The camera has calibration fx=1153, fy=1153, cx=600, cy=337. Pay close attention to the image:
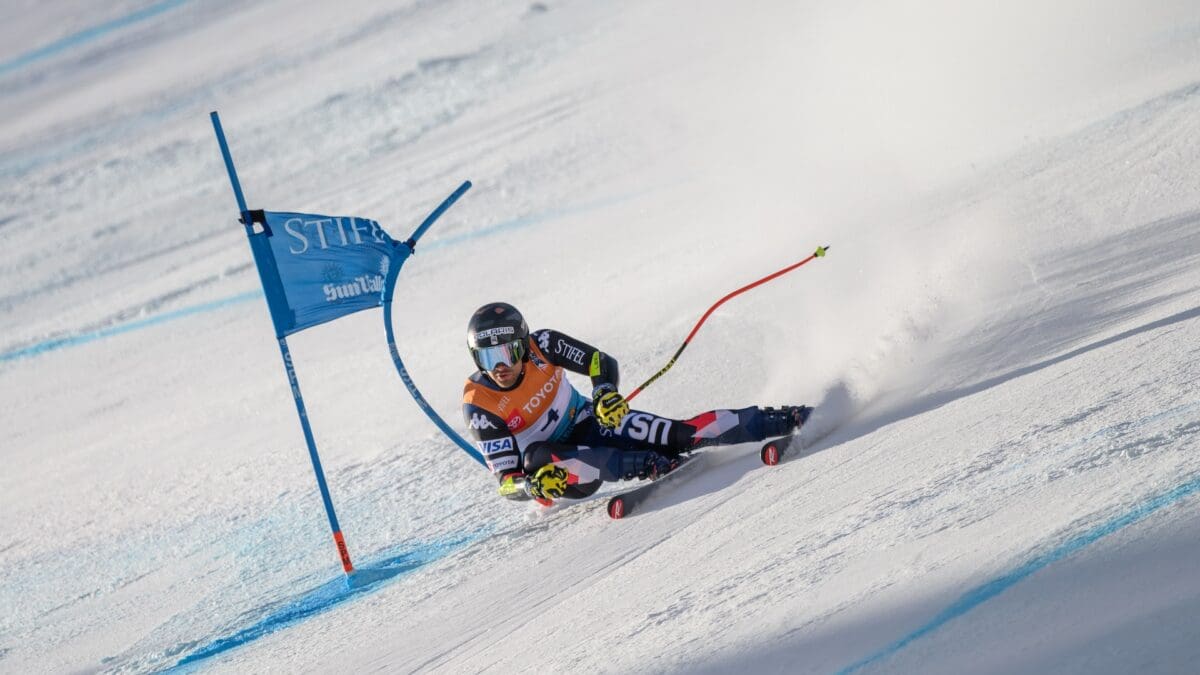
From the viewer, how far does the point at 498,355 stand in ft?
19.6

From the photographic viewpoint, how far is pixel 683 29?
74.4 feet

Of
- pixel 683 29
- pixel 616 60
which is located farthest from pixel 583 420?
pixel 683 29

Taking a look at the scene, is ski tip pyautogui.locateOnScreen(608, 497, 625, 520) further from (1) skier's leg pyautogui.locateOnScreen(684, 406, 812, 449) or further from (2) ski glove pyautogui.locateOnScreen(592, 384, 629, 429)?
(1) skier's leg pyautogui.locateOnScreen(684, 406, 812, 449)

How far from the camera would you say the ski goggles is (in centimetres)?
598

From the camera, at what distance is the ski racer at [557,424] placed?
5.91 meters

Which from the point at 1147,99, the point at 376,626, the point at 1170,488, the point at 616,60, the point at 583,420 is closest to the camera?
the point at 1170,488

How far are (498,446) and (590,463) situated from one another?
1.63 feet

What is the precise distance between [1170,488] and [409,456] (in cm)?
543

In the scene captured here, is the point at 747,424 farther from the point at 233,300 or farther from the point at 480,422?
the point at 233,300

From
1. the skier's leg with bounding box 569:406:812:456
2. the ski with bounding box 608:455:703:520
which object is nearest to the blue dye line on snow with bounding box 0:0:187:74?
the skier's leg with bounding box 569:406:812:456

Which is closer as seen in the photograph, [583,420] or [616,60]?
[583,420]

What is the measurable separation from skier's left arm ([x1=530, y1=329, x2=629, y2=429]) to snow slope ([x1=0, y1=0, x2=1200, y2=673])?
64 centimetres

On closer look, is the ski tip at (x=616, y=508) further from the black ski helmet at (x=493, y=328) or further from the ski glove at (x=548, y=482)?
the black ski helmet at (x=493, y=328)

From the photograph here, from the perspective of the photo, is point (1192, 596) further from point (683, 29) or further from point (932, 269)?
point (683, 29)
